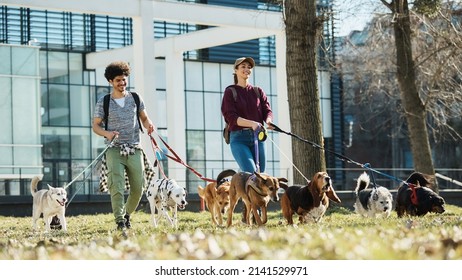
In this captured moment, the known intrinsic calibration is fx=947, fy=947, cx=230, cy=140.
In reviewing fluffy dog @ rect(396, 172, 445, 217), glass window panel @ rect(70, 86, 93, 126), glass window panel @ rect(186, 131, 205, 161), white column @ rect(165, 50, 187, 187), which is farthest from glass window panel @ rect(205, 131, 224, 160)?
fluffy dog @ rect(396, 172, 445, 217)

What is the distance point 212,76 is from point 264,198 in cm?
3552

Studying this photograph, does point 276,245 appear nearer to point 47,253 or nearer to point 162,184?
point 47,253

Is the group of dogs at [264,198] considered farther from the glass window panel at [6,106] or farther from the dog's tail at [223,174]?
the glass window panel at [6,106]

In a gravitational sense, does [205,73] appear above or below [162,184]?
above

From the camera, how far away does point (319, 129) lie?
1627 centimetres

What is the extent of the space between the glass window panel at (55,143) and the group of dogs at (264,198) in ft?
98.7

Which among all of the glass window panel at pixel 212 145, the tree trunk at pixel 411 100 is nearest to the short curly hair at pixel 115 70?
the tree trunk at pixel 411 100

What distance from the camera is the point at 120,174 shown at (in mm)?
11484

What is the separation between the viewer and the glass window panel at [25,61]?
33.0 meters

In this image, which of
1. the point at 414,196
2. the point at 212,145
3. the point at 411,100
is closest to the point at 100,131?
the point at 414,196

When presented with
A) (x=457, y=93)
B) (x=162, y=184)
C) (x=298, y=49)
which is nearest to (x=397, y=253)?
(x=162, y=184)

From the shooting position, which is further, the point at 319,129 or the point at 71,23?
the point at 71,23

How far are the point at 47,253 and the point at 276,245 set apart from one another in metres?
1.55

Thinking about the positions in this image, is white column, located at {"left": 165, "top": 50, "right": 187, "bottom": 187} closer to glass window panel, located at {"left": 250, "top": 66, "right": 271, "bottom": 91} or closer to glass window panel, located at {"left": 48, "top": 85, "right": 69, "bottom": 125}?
glass window panel, located at {"left": 48, "top": 85, "right": 69, "bottom": 125}
